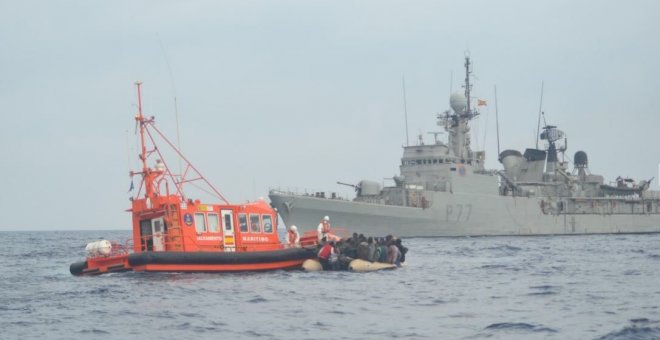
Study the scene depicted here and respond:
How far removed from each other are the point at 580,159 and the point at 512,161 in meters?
7.21

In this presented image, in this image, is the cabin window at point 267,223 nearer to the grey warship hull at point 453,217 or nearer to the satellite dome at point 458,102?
the grey warship hull at point 453,217

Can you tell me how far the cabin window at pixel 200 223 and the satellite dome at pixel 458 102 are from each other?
147 feet

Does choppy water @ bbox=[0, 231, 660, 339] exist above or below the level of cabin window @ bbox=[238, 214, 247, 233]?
below

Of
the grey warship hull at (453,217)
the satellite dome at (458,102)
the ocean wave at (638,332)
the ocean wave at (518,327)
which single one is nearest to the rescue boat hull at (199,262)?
the ocean wave at (518,327)

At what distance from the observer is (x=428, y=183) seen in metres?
65.1

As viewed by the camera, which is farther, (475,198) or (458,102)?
(458,102)

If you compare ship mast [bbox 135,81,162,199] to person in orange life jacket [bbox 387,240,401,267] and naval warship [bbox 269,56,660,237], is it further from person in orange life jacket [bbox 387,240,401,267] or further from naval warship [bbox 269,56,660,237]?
naval warship [bbox 269,56,660,237]

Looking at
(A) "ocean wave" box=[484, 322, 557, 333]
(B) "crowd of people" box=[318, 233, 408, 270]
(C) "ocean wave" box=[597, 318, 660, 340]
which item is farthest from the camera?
(B) "crowd of people" box=[318, 233, 408, 270]

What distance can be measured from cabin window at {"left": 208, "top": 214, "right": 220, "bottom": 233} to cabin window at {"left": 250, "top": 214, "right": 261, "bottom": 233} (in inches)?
57.9

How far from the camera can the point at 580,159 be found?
81.1m

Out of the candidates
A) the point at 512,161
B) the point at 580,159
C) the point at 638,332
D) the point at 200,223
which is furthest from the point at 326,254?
the point at 580,159

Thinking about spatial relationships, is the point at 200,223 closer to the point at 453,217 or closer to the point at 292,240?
the point at 292,240

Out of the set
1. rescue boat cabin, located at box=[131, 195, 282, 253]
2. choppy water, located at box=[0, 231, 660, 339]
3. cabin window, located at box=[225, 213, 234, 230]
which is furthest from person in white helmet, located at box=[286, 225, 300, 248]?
cabin window, located at box=[225, 213, 234, 230]

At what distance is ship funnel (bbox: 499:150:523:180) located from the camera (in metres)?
78.1
